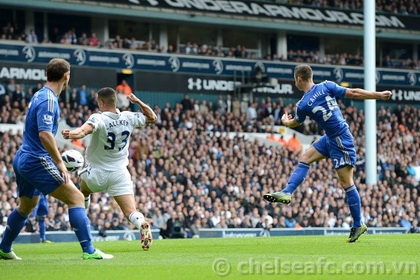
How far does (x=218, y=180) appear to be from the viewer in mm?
29922

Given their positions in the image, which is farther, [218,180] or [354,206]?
[218,180]

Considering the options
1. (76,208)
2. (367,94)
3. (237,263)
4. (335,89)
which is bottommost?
(237,263)

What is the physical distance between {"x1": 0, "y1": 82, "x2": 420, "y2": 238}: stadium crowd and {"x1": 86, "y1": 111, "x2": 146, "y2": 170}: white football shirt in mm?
11353

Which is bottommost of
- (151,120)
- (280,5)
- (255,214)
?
(255,214)

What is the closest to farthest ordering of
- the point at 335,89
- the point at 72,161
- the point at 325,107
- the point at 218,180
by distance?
the point at 72,161 < the point at 335,89 < the point at 325,107 < the point at 218,180

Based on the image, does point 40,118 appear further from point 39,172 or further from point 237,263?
point 237,263

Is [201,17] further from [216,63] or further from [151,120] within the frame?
[151,120]

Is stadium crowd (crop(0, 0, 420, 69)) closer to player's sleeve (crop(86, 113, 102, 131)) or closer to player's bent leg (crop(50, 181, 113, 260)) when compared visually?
player's sleeve (crop(86, 113, 102, 131))

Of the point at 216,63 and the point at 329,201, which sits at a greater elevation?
the point at 216,63

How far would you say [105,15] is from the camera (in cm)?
3869

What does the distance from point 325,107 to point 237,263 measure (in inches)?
180

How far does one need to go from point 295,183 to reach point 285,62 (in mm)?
28857

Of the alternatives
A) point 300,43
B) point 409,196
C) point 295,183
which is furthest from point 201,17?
point 295,183

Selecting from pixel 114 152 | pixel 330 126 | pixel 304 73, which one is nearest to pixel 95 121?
pixel 114 152
